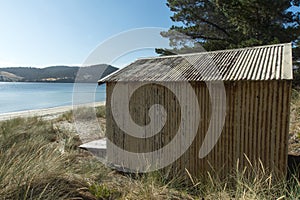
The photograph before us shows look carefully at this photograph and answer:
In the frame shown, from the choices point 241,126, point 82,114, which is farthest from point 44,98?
point 241,126

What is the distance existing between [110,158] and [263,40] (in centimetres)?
1088

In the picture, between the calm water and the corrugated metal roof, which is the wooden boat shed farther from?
the calm water

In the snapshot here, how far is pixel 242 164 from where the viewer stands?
5293 millimetres

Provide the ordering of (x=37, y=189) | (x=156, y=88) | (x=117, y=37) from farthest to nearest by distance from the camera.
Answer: (x=117, y=37)
(x=156, y=88)
(x=37, y=189)

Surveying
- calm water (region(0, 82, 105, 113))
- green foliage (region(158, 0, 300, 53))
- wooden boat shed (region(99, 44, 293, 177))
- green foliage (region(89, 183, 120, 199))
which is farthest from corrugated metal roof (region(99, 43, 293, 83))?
calm water (region(0, 82, 105, 113))

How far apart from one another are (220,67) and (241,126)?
5.79 ft

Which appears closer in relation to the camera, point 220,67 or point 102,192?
point 102,192

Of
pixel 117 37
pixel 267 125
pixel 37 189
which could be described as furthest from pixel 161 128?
pixel 117 37

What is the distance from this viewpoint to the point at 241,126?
5188 millimetres

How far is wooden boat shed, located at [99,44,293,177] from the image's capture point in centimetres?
477

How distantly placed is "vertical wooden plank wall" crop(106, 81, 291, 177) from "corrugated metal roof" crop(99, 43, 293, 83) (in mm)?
243

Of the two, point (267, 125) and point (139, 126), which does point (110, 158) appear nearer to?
point (139, 126)

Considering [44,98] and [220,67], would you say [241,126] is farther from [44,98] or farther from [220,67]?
[44,98]

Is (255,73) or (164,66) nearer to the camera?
(255,73)
